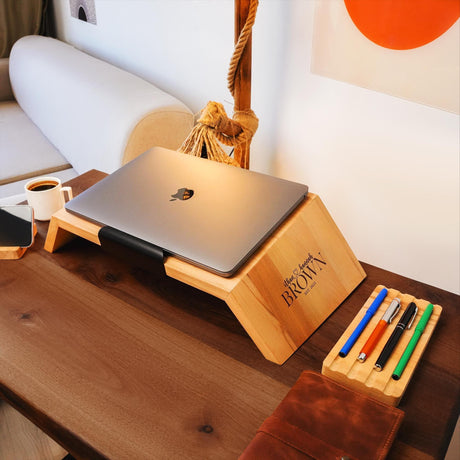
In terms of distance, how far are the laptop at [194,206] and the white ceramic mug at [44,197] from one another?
16cm

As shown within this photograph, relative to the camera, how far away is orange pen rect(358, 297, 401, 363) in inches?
26.8

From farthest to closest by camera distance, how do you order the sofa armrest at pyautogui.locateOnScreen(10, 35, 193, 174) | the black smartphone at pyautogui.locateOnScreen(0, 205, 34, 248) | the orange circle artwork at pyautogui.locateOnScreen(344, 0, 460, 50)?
the sofa armrest at pyautogui.locateOnScreen(10, 35, 193, 174) < the black smartphone at pyautogui.locateOnScreen(0, 205, 34, 248) < the orange circle artwork at pyautogui.locateOnScreen(344, 0, 460, 50)

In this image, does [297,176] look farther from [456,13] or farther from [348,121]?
[456,13]

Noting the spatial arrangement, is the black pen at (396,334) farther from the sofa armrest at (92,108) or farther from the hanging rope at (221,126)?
the sofa armrest at (92,108)

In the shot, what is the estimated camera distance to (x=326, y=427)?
0.58 meters

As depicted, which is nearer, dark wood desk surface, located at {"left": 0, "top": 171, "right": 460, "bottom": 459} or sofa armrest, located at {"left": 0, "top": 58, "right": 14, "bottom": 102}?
dark wood desk surface, located at {"left": 0, "top": 171, "right": 460, "bottom": 459}

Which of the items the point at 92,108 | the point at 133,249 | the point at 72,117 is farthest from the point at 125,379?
the point at 72,117

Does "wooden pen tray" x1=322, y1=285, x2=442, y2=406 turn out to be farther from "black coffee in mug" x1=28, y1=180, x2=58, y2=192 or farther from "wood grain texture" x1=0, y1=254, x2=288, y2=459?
"black coffee in mug" x1=28, y1=180, x2=58, y2=192

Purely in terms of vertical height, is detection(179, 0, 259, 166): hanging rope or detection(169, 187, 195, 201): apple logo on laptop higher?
detection(179, 0, 259, 166): hanging rope

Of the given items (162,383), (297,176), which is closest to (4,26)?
(297,176)

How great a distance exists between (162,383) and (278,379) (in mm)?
156

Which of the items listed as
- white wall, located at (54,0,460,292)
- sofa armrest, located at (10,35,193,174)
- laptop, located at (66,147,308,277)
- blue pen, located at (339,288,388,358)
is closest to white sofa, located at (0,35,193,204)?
sofa armrest, located at (10,35,193,174)

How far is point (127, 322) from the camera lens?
2.56 ft

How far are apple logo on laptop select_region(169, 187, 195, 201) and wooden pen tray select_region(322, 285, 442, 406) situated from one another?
1.06 feet
